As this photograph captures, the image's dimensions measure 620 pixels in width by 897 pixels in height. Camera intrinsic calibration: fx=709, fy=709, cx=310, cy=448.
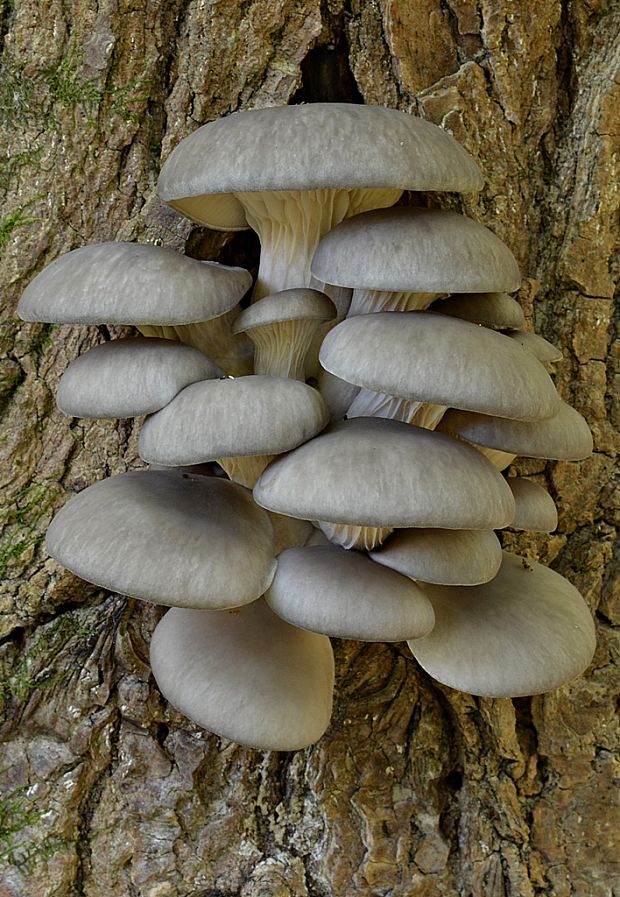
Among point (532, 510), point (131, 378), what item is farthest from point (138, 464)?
point (532, 510)

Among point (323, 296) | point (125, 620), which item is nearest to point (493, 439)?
point (323, 296)

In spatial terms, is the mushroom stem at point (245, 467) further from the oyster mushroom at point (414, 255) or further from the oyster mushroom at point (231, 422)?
the oyster mushroom at point (414, 255)

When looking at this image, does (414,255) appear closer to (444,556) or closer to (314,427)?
(314,427)

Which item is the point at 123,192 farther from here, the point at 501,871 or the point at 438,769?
the point at 501,871

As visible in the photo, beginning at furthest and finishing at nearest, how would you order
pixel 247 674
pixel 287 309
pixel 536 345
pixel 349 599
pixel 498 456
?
pixel 498 456 → pixel 536 345 → pixel 247 674 → pixel 287 309 → pixel 349 599

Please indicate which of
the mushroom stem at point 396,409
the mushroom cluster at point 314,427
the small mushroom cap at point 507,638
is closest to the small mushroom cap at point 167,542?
the mushroom cluster at point 314,427

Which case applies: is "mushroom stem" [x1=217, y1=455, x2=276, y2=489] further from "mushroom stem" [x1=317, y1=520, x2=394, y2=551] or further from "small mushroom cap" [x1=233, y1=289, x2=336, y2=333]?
"small mushroom cap" [x1=233, y1=289, x2=336, y2=333]

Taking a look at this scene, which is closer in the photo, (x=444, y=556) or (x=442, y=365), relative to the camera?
(x=442, y=365)
